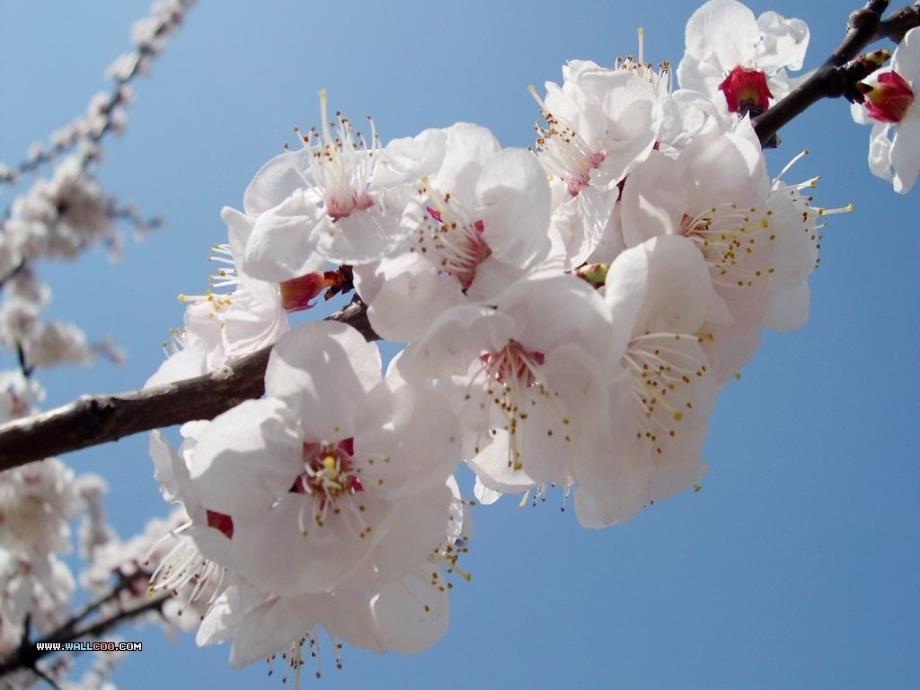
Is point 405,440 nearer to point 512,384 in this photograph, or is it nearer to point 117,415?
point 512,384

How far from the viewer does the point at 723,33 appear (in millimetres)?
2195

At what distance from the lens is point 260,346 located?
1300 mm

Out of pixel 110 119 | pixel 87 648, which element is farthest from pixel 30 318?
pixel 87 648

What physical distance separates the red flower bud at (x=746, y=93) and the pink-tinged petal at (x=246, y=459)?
1575 mm

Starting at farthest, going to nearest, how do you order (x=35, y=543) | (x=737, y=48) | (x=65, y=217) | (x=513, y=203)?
(x=65, y=217)
(x=35, y=543)
(x=737, y=48)
(x=513, y=203)

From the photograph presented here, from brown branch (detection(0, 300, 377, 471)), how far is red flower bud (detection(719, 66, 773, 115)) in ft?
5.13

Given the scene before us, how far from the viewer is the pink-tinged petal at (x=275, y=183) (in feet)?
4.52

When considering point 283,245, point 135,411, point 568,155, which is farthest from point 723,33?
point 135,411

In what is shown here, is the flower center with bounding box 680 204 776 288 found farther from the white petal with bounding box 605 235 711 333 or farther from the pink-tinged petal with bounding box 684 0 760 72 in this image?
the pink-tinged petal with bounding box 684 0 760 72

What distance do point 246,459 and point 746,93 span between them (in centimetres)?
170

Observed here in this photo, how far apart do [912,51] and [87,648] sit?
13.2 feet

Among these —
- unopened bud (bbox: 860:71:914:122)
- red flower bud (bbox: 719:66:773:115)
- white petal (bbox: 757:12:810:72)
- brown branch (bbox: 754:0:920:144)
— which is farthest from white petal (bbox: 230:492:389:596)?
white petal (bbox: 757:12:810:72)

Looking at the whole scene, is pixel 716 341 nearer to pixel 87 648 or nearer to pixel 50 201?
pixel 87 648

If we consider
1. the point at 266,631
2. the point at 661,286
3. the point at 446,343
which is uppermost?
the point at 661,286
